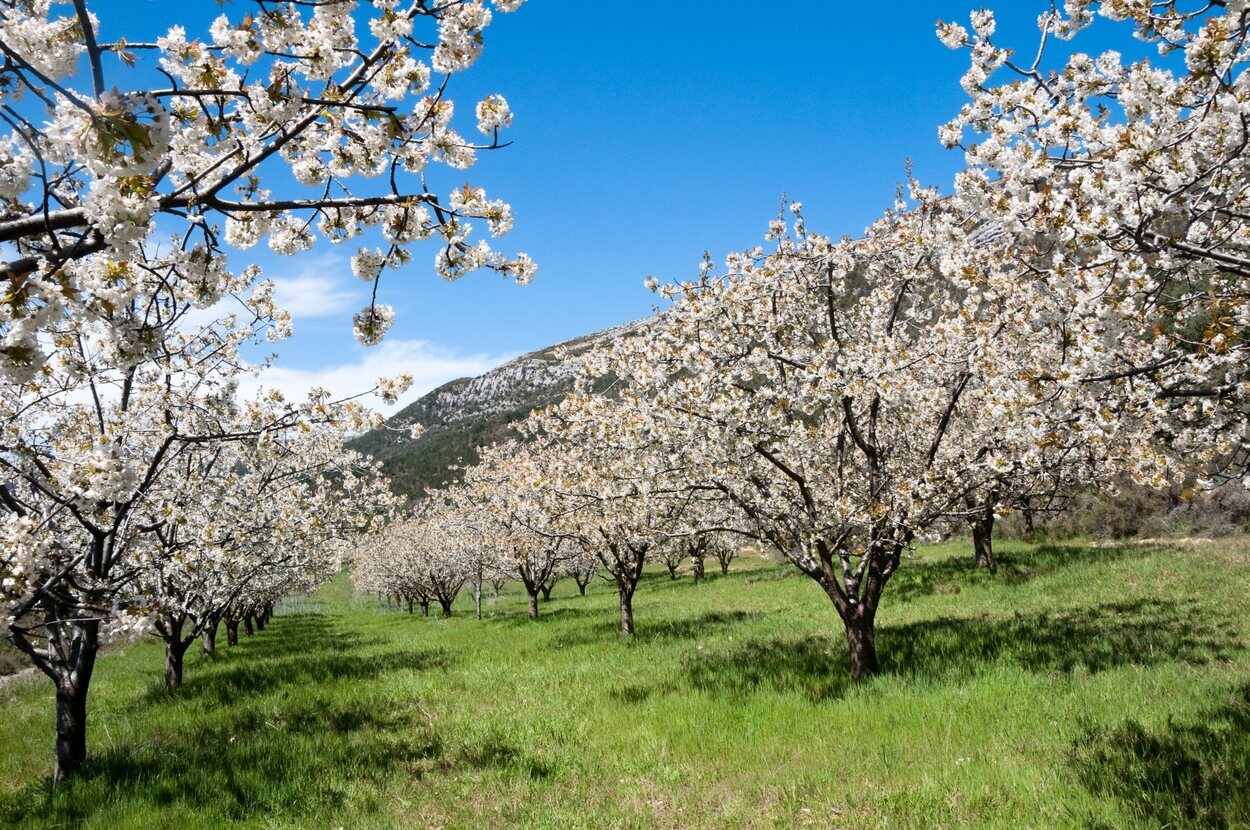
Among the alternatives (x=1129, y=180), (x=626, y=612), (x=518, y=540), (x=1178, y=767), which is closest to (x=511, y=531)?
(x=518, y=540)

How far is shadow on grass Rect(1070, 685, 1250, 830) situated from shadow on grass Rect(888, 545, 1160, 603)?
43.9 feet

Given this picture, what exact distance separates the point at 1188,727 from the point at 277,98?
946cm

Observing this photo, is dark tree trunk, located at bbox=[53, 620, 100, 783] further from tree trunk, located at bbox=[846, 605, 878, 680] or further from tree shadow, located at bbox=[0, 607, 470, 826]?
tree trunk, located at bbox=[846, 605, 878, 680]

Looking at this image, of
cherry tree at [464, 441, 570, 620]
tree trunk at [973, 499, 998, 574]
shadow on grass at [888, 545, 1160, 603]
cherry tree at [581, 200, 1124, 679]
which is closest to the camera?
cherry tree at [581, 200, 1124, 679]

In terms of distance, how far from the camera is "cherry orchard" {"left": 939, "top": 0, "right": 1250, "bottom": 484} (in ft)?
13.3

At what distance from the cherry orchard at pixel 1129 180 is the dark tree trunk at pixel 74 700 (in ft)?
35.5

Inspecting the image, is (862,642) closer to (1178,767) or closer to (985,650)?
(985,650)

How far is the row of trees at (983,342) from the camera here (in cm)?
434

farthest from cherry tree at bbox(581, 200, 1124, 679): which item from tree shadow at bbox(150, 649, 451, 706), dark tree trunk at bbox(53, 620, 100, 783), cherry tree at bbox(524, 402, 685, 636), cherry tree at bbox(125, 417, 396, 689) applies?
tree shadow at bbox(150, 649, 451, 706)

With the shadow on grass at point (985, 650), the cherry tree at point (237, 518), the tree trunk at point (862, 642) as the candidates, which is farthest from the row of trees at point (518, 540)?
the cherry tree at point (237, 518)

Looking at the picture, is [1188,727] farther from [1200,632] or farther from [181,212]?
[181,212]

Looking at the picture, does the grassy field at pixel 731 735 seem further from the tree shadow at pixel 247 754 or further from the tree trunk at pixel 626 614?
the tree trunk at pixel 626 614

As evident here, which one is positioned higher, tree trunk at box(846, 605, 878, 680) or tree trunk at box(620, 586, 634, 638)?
tree trunk at box(846, 605, 878, 680)

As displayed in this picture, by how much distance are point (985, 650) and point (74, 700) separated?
13234mm
